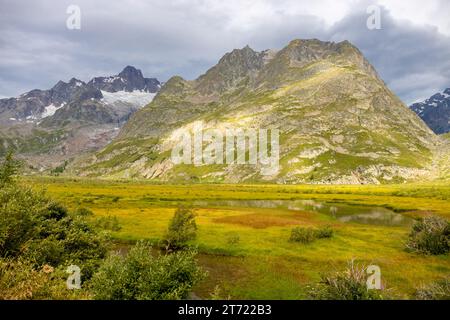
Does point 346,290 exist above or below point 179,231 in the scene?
above

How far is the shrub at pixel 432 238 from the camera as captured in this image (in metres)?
51.2

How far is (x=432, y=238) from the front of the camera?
5253 centimetres

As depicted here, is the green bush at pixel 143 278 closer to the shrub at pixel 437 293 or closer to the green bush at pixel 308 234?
the shrub at pixel 437 293

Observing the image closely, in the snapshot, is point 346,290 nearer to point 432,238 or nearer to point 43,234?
point 43,234

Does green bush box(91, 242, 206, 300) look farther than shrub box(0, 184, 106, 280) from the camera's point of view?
No

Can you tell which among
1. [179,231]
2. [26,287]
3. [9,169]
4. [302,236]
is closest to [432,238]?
[302,236]

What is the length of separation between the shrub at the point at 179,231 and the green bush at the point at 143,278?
2546 centimetres

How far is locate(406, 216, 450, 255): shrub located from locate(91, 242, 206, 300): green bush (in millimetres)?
37402

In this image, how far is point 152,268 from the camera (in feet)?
94.9

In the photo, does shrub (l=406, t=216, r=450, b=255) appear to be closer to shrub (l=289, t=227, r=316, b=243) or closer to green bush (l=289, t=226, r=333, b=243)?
green bush (l=289, t=226, r=333, b=243)

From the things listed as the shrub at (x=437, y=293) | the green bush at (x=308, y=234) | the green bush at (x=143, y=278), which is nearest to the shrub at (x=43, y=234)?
the green bush at (x=143, y=278)

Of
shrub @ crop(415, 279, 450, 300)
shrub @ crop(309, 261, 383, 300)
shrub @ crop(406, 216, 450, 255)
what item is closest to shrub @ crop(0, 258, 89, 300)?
shrub @ crop(309, 261, 383, 300)

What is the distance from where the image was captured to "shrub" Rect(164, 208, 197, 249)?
5772 cm

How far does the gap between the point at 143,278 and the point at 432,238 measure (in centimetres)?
4315
